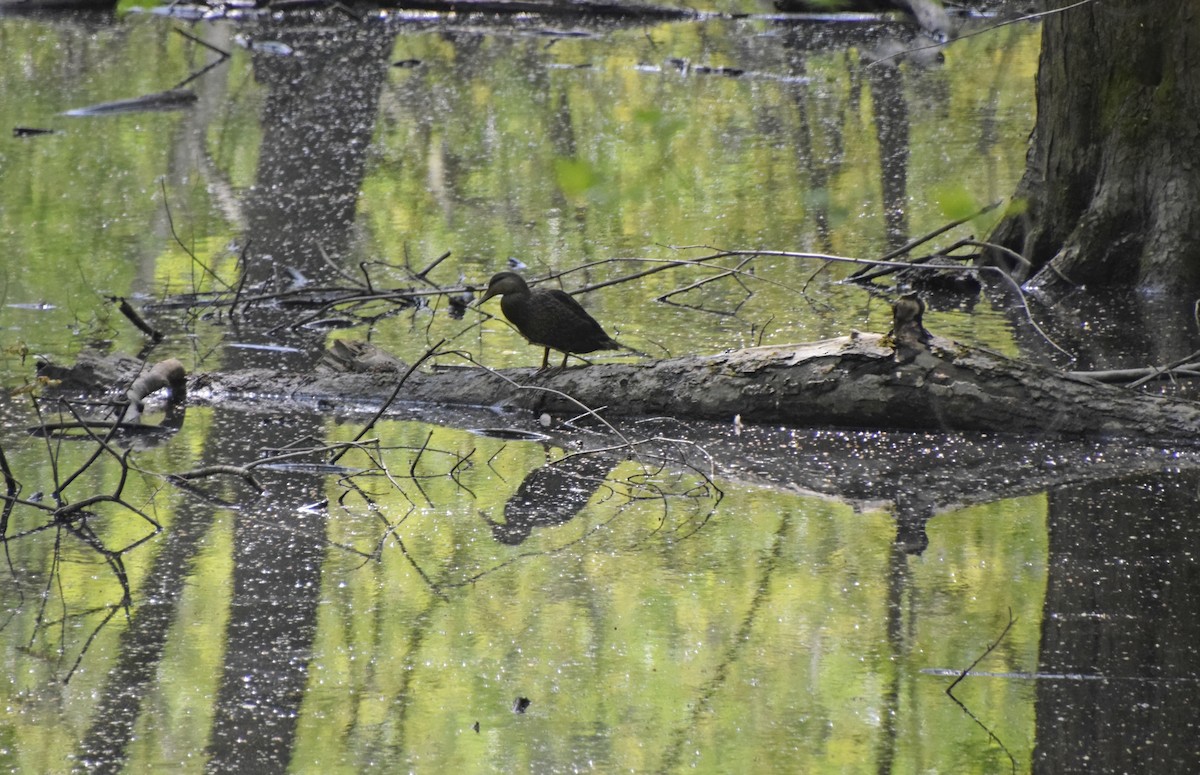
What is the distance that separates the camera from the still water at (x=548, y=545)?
10.1ft

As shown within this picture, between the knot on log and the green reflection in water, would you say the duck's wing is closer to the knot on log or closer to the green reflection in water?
the green reflection in water

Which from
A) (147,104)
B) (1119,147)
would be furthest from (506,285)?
(147,104)

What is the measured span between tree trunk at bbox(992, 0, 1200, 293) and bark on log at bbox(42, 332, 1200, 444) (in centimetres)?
199

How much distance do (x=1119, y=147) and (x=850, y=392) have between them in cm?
239

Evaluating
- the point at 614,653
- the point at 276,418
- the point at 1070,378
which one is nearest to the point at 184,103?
the point at 276,418

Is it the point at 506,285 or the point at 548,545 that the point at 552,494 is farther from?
the point at 506,285

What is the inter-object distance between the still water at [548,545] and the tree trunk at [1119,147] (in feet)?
2.25

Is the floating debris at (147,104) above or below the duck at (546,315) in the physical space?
below

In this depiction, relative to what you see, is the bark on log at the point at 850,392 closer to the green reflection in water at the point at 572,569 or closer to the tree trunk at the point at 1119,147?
the green reflection in water at the point at 572,569

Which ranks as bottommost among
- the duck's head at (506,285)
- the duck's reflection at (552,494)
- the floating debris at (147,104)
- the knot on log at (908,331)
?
the floating debris at (147,104)

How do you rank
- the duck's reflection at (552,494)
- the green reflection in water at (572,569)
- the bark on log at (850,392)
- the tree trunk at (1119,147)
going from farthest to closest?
the tree trunk at (1119,147) < the bark on log at (850,392) < the duck's reflection at (552,494) < the green reflection in water at (572,569)

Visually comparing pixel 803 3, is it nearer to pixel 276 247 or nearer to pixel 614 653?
pixel 276 247

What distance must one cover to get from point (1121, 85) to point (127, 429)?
13.6 ft

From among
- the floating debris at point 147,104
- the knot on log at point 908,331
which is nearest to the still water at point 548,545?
the knot on log at point 908,331
